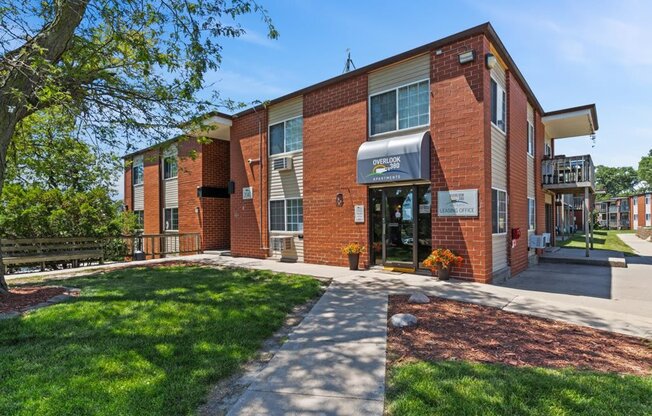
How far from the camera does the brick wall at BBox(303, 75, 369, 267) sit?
10.2 m

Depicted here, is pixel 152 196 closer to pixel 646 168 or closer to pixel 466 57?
pixel 466 57

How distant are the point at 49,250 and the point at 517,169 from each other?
48.6ft

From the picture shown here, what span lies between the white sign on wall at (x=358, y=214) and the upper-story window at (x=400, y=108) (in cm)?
216

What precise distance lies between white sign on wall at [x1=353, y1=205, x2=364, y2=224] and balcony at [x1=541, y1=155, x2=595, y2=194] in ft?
28.6

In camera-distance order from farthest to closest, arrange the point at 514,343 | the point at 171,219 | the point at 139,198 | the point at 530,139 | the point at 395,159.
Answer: the point at 139,198, the point at 171,219, the point at 530,139, the point at 395,159, the point at 514,343

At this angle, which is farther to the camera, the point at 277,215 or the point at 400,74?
the point at 277,215

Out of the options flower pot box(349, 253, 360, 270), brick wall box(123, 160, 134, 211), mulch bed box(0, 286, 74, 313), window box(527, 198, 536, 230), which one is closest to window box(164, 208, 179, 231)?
brick wall box(123, 160, 134, 211)

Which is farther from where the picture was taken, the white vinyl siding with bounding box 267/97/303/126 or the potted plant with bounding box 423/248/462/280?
the white vinyl siding with bounding box 267/97/303/126

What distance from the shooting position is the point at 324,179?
433 inches

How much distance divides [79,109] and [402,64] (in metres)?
7.72

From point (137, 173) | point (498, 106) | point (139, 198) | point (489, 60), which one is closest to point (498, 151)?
point (498, 106)

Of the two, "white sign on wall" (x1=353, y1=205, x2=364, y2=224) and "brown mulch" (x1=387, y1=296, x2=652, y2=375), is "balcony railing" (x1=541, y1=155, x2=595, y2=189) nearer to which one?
"white sign on wall" (x1=353, y1=205, x2=364, y2=224)

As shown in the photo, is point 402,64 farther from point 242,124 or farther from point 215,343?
point 215,343

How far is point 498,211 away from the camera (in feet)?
30.1
